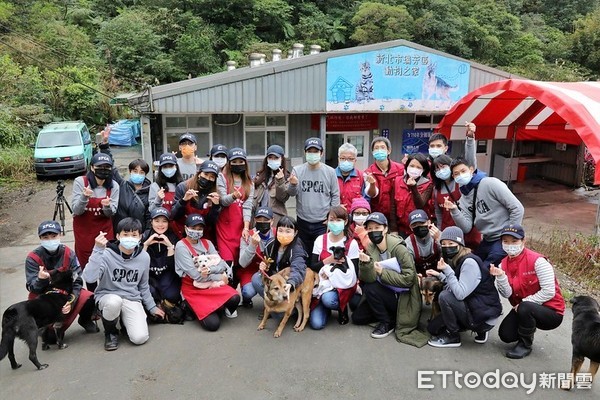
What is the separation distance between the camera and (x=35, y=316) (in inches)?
167

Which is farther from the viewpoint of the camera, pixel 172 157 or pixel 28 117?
pixel 28 117

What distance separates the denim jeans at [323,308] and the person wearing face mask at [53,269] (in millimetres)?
Result: 2451

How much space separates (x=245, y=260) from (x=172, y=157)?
162cm

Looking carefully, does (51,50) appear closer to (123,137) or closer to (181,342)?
(123,137)

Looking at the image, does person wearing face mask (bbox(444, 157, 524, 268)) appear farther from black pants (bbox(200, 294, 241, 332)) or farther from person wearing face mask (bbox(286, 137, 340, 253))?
black pants (bbox(200, 294, 241, 332))

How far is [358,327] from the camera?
5.13 m

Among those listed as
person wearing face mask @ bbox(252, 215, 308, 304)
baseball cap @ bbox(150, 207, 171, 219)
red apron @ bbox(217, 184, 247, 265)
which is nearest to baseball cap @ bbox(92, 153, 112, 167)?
baseball cap @ bbox(150, 207, 171, 219)

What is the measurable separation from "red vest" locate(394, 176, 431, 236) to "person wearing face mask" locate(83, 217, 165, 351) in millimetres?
3107

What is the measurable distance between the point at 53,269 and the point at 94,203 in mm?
938

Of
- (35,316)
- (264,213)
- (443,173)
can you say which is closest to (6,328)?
(35,316)

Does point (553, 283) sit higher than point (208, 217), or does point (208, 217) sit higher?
point (208, 217)

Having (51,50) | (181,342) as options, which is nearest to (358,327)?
(181,342)

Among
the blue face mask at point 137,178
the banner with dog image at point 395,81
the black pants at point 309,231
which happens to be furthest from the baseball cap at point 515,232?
the banner with dog image at point 395,81

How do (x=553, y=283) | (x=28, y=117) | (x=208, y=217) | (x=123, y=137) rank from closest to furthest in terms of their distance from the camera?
(x=553, y=283)
(x=208, y=217)
(x=28, y=117)
(x=123, y=137)
